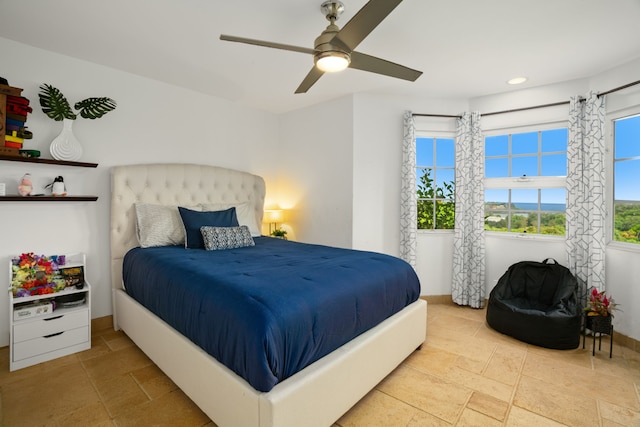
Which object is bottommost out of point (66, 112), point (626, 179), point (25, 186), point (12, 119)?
point (25, 186)

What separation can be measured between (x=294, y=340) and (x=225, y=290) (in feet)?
1.51

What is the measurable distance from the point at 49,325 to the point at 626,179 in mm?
4948

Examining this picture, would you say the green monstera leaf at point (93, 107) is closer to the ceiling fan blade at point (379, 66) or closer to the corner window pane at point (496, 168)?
the ceiling fan blade at point (379, 66)

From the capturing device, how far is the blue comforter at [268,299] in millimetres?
1389

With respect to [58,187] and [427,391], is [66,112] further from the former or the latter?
[427,391]

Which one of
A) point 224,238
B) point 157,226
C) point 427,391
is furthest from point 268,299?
point 157,226

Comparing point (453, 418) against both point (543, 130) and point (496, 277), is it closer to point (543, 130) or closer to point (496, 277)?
point (496, 277)

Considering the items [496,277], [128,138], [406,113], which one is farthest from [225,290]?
[496,277]

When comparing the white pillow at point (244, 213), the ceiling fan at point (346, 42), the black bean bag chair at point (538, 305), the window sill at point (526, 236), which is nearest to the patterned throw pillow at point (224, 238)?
the white pillow at point (244, 213)

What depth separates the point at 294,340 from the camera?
1.44m

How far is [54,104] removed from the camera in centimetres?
249

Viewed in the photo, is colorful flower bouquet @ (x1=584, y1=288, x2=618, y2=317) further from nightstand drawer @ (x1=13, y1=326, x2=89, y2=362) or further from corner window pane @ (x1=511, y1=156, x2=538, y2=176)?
nightstand drawer @ (x1=13, y1=326, x2=89, y2=362)

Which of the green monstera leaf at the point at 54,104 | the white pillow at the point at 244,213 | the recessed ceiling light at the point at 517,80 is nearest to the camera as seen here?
the green monstera leaf at the point at 54,104

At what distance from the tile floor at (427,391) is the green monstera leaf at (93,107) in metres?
1.97
